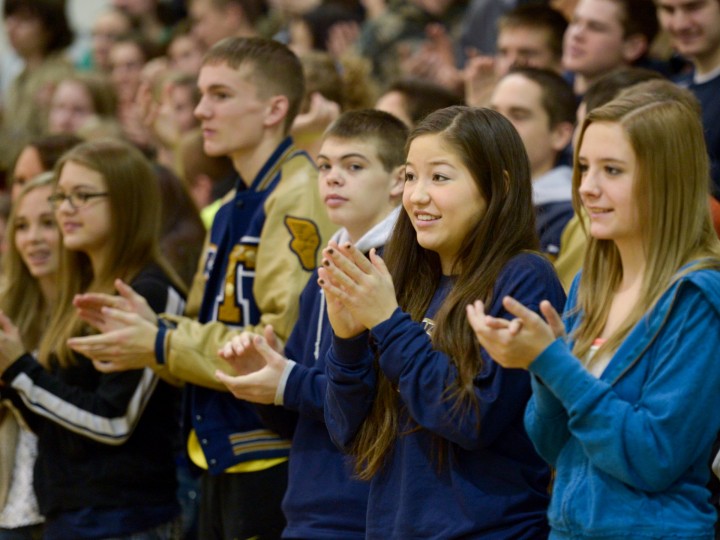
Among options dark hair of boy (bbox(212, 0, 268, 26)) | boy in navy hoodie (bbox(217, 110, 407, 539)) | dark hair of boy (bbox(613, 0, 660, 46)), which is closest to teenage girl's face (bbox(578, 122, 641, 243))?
boy in navy hoodie (bbox(217, 110, 407, 539))

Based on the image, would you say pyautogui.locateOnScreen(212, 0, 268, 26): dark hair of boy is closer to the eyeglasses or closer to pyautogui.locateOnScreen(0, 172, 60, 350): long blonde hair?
pyautogui.locateOnScreen(0, 172, 60, 350): long blonde hair

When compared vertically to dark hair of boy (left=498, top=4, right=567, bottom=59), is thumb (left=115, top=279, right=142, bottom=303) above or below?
below

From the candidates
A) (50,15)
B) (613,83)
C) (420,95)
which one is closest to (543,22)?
(420,95)

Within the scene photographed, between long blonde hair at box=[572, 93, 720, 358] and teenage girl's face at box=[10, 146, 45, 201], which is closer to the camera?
long blonde hair at box=[572, 93, 720, 358]

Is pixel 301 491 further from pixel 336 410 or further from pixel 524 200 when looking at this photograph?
pixel 524 200

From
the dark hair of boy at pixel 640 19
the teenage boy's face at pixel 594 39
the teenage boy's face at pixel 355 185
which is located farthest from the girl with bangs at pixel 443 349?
the dark hair of boy at pixel 640 19

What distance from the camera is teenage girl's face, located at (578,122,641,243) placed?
2611mm

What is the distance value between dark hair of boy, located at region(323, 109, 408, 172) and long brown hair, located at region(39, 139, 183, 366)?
1.02 m

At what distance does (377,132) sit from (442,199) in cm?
83

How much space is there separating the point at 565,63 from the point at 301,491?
267 centimetres

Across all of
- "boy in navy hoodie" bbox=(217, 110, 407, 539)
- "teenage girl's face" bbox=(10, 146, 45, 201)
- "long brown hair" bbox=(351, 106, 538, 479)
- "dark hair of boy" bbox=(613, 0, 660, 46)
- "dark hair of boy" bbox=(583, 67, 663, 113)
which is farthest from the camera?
"dark hair of boy" bbox=(613, 0, 660, 46)

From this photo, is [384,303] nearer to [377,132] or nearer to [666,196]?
[666,196]

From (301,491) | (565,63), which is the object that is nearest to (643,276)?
(301,491)

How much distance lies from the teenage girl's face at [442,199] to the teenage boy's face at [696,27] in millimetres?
2236
